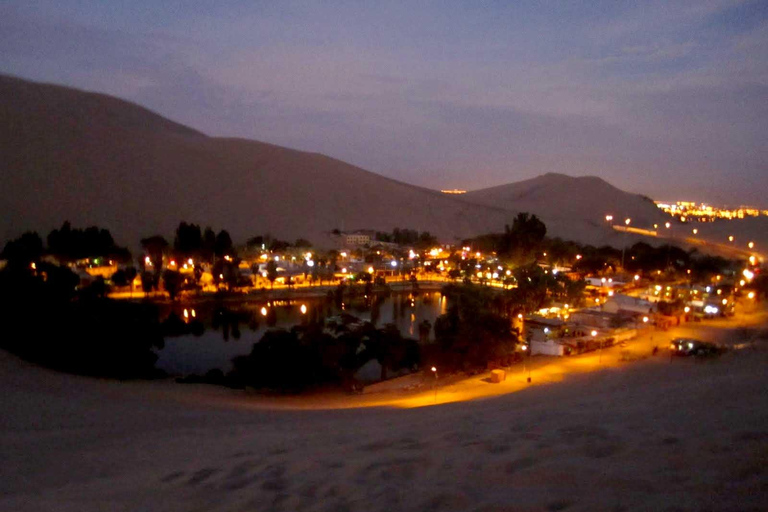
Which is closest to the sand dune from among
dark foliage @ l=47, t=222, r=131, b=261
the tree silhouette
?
dark foliage @ l=47, t=222, r=131, b=261

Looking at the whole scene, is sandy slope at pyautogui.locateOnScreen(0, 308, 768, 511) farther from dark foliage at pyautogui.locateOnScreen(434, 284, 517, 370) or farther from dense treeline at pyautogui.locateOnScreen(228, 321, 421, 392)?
dark foliage at pyautogui.locateOnScreen(434, 284, 517, 370)

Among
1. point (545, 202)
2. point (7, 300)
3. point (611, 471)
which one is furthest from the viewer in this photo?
point (545, 202)

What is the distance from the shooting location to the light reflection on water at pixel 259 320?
17266 millimetres

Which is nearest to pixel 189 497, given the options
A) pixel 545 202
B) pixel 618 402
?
pixel 618 402

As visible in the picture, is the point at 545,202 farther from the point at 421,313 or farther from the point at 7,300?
the point at 7,300

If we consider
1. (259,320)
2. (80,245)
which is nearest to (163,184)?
(80,245)

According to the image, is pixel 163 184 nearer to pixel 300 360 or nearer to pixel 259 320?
pixel 259 320

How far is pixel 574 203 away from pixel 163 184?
58.1 metres

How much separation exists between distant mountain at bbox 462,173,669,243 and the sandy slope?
5932 centimetres

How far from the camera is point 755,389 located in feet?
16.8

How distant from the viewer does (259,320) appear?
2448 centimetres

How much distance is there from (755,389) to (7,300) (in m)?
15.0

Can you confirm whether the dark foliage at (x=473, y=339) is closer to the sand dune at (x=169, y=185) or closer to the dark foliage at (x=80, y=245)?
the dark foliage at (x=80, y=245)

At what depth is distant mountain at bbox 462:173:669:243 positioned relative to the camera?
225 feet
